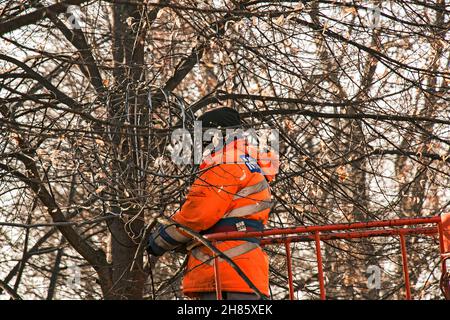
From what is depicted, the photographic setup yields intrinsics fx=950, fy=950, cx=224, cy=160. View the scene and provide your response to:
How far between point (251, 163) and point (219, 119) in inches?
13.0

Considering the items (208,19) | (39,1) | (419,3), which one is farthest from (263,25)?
(39,1)

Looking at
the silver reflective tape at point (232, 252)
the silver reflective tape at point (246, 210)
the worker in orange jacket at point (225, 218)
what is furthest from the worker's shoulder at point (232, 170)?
the silver reflective tape at point (232, 252)

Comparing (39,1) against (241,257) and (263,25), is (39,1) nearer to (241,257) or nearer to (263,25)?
(263,25)

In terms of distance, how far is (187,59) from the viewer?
26.3 ft

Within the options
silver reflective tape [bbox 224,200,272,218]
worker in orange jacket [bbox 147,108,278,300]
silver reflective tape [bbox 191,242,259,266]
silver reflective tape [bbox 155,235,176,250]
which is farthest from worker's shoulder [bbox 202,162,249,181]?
silver reflective tape [bbox 155,235,176,250]

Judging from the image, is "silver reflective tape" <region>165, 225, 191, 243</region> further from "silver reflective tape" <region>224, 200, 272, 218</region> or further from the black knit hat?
the black knit hat

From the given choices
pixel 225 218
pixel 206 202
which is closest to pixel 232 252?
pixel 225 218

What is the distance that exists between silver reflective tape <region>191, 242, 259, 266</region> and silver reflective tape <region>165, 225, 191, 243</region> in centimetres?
12

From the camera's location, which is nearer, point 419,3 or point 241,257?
point 241,257

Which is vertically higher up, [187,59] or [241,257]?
[187,59]

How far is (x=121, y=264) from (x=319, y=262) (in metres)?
3.63

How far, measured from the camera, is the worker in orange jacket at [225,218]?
5469 millimetres

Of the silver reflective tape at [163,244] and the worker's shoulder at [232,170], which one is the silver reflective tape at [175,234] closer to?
the silver reflective tape at [163,244]

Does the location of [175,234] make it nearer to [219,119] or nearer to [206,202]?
[206,202]
